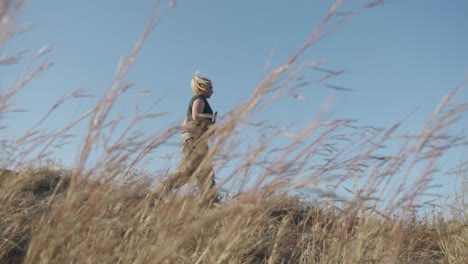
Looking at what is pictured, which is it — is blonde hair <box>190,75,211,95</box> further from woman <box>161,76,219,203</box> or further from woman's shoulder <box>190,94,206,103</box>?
woman <box>161,76,219,203</box>

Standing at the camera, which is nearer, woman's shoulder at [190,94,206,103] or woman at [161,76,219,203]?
woman at [161,76,219,203]

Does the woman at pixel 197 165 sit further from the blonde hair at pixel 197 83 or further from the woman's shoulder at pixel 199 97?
the blonde hair at pixel 197 83

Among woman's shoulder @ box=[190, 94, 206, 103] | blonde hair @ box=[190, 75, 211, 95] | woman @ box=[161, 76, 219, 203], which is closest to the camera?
woman @ box=[161, 76, 219, 203]

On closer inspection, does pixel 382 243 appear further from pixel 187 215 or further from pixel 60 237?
pixel 60 237

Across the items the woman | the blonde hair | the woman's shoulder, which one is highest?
the blonde hair

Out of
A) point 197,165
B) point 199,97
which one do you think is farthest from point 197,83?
point 197,165

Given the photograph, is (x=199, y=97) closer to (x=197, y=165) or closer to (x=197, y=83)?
(x=197, y=83)

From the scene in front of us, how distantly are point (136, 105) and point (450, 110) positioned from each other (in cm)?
112

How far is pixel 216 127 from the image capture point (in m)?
1.25

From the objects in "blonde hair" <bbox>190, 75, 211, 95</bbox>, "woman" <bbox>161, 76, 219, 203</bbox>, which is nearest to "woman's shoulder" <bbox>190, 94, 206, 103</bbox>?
"blonde hair" <bbox>190, 75, 211, 95</bbox>

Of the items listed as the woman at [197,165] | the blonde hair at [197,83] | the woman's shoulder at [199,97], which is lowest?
the woman at [197,165]

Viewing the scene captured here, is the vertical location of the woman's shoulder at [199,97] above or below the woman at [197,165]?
above

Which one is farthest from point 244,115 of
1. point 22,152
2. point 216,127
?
point 22,152

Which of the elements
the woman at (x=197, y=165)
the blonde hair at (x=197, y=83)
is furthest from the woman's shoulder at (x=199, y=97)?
the woman at (x=197, y=165)
